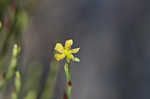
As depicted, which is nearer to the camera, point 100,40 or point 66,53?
point 66,53

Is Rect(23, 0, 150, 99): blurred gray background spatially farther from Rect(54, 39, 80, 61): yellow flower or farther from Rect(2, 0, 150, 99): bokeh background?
Rect(54, 39, 80, 61): yellow flower

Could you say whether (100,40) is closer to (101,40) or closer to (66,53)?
(101,40)

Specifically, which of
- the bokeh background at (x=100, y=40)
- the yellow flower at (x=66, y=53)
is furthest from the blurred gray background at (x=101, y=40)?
the yellow flower at (x=66, y=53)

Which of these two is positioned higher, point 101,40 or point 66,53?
point 101,40

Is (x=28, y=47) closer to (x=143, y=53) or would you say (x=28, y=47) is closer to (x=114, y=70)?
(x=114, y=70)

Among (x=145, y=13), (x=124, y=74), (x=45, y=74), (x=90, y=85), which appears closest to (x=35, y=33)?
(x=45, y=74)

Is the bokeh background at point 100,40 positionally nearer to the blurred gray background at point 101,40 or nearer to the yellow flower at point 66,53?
the blurred gray background at point 101,40

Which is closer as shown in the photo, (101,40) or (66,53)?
(66,53)

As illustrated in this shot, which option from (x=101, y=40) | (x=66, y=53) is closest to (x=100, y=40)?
(x=101, y=40)
